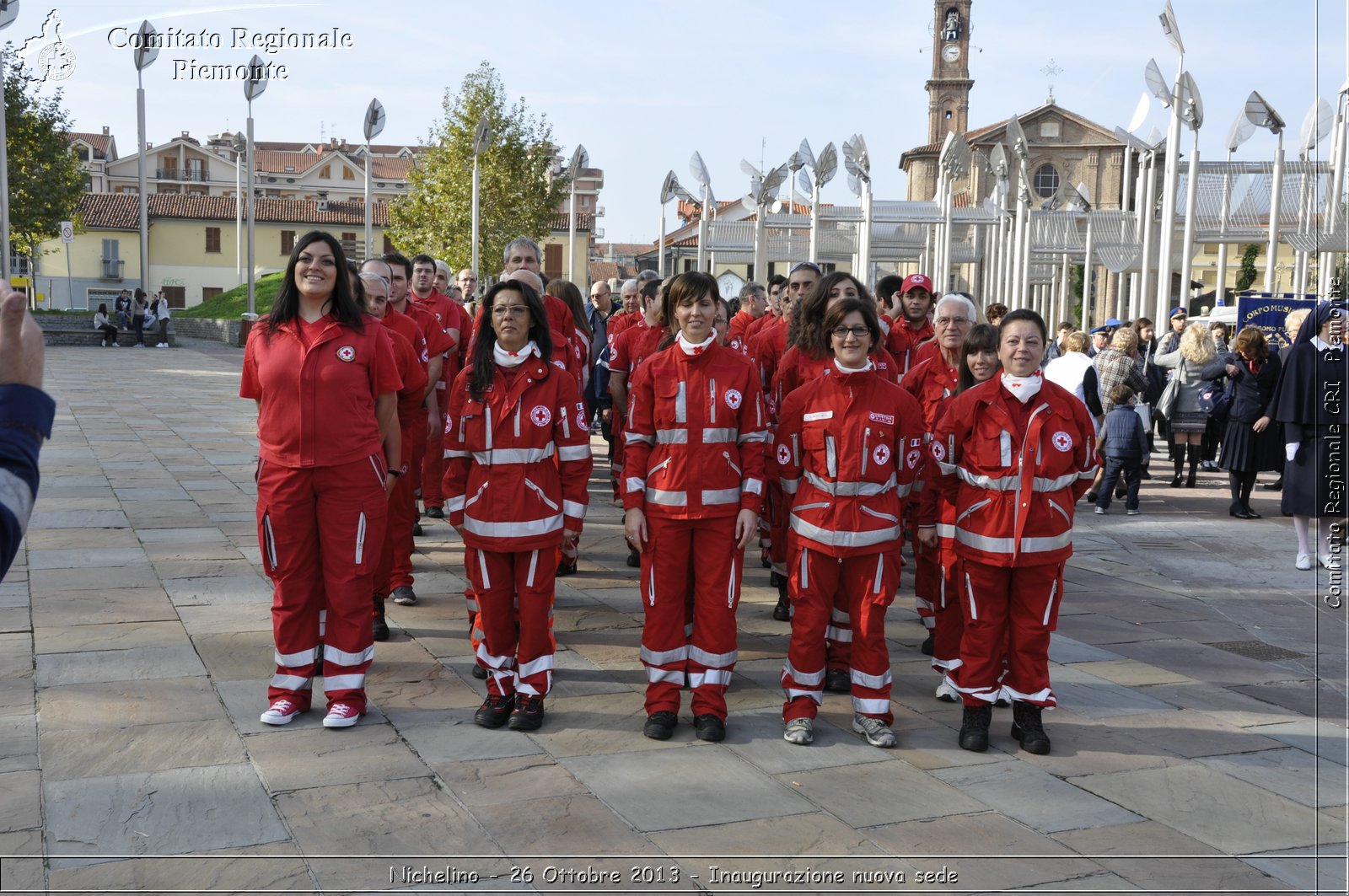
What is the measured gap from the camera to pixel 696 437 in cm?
511

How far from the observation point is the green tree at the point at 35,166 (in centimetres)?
3825

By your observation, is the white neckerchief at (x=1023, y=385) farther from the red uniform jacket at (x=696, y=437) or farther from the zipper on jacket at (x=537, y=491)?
the zipper on jacket at (x=537, y=491)

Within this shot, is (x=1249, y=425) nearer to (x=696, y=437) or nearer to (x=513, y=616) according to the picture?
(x=696, y=437)

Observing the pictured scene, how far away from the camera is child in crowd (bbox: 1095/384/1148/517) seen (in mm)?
11672

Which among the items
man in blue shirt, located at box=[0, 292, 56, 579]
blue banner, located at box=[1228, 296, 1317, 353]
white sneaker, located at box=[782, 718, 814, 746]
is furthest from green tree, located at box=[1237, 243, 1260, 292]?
man in blue shirt, located at box=[0, 292, 56, 579]

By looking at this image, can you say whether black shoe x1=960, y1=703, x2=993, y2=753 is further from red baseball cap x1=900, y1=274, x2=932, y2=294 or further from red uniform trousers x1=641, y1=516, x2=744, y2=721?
red baseball cap x1=900, y1=274, x2=932, y2=294

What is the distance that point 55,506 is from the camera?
10.0 m

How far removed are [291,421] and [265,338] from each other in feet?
1.34

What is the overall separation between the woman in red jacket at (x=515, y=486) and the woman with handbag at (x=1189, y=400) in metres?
10.3

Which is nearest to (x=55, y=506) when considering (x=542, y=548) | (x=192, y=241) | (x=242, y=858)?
(x=542, y=548)

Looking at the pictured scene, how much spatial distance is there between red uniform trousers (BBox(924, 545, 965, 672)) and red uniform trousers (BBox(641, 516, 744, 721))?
39.5 inches

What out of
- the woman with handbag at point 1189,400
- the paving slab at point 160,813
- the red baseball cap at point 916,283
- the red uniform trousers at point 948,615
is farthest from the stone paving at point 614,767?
the woman with handbag at point 1189,400

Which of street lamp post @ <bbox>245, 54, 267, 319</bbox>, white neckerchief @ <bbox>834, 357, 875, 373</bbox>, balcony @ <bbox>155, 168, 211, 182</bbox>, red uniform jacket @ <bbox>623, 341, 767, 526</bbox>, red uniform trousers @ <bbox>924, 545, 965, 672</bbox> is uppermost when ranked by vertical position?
balcony @ <bbox>155, 168, 211, 182</bbox>

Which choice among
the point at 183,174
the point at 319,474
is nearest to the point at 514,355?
the point at 319,474
